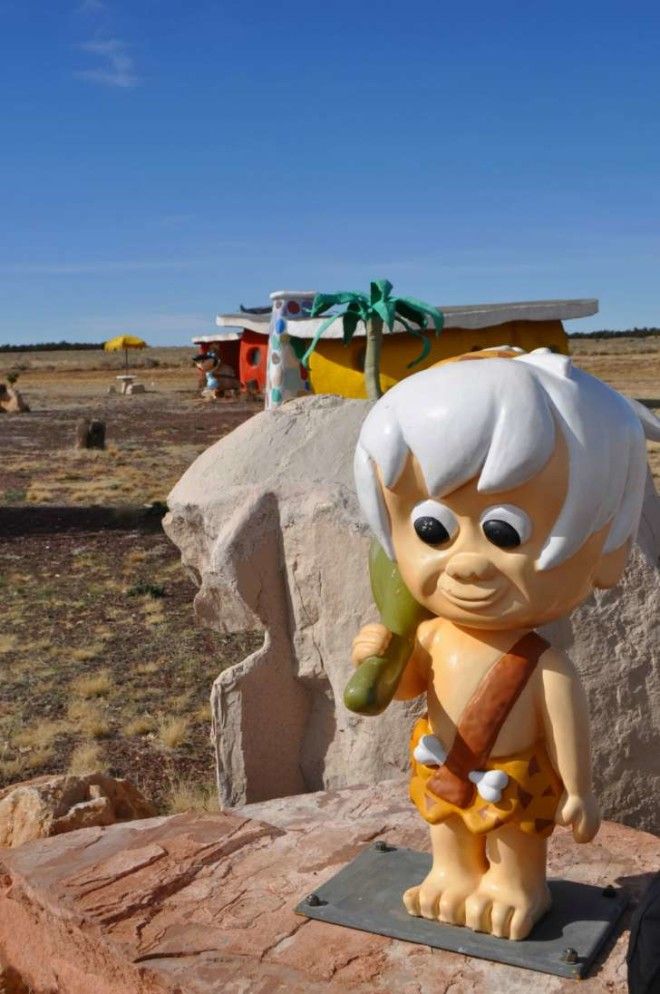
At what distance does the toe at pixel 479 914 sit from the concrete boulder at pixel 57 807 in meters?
1.53

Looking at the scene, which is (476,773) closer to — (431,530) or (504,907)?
(504,907)

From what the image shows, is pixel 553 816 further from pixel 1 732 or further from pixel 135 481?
pixel 135 481

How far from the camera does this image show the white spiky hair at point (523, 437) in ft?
7.88

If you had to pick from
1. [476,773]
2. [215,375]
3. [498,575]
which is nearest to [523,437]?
[498,575]

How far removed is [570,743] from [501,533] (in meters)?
0.51

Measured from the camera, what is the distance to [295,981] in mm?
2500

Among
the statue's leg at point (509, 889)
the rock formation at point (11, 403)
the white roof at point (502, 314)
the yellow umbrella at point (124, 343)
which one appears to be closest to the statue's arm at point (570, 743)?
the statue's leg at point (509, 889)

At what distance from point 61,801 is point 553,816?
1.85 metres

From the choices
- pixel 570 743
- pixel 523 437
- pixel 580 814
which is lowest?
pixel 580 814

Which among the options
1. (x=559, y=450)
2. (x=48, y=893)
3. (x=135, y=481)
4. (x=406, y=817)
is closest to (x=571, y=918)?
(x=406, y=817)

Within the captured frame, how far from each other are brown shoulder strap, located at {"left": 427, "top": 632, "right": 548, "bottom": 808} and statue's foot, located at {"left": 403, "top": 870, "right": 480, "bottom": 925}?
8.6 inches

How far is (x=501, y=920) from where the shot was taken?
2604mm

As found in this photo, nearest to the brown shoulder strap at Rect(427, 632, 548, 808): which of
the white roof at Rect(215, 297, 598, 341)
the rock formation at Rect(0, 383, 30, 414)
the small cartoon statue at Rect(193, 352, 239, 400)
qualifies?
the white roof at Rect(215, 297, 598, 341)

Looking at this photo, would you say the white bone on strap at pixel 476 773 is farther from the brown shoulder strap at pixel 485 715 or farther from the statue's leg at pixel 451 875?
the statue's leg at pixel 451 875
